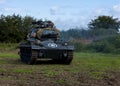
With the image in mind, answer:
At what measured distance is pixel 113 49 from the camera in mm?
38500

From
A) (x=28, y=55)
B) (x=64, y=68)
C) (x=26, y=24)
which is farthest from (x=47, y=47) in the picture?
(x=26, y=24)

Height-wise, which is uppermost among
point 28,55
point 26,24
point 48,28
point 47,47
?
point 26,24

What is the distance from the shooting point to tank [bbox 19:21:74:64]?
22547mm

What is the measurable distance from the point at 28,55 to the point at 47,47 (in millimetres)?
1863

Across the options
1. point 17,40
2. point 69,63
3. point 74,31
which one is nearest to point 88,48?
point 74,31

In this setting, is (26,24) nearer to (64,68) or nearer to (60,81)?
(64,68)

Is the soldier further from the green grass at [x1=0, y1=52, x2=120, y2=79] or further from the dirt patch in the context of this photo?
the dirt patch

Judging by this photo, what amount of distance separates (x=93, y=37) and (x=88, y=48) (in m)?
3.67

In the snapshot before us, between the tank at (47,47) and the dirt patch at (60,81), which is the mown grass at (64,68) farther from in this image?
the tank at (47,47)

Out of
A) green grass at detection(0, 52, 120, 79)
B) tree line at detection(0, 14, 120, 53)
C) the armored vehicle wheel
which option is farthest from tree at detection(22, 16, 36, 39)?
green grass at detection(0, 52, 120, 79)

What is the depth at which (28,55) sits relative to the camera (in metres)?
24.0

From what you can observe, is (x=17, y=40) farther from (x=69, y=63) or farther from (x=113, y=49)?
(x=69, y=63)

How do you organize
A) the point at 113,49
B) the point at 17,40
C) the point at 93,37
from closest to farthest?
1. the point at 113,49
2. the point at 93,37
3. the point at 17,40

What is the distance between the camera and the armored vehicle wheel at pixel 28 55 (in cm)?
2238
